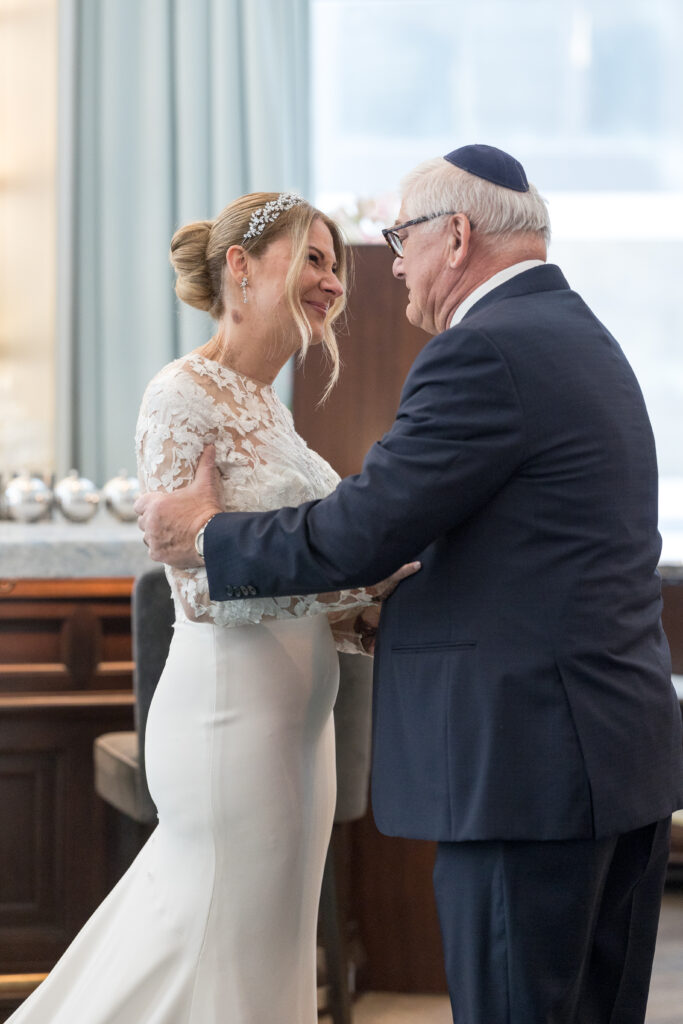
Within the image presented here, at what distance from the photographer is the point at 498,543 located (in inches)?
54.9

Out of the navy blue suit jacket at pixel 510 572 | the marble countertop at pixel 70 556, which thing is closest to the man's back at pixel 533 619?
the navy blue suit jacket at pixel 510 572

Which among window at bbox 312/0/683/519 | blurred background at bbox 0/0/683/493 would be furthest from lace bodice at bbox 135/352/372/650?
A: window at bbox 312/0/683/519

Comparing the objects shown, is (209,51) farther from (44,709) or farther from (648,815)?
(648,815)

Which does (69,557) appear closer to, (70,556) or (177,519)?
(70,556)

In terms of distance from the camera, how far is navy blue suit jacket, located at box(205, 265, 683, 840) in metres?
1.37

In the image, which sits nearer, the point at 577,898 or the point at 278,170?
the point at 577,898

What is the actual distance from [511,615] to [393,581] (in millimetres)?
356

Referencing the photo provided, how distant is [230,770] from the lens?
5.64ft

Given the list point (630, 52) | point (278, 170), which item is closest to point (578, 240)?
point (630, 52)

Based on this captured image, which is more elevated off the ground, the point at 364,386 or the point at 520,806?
the point at 364,386

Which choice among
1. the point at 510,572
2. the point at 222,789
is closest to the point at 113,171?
the point at 222,789

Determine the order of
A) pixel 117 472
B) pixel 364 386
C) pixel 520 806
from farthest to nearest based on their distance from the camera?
pixel 117 472
pixel 364 386
pixel 520 806

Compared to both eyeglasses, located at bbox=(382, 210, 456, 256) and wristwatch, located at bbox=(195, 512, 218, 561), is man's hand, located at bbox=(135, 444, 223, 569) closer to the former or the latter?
wristwatch, located at bbox=(195, 512, 218, 561)

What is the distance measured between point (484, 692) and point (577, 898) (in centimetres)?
30
